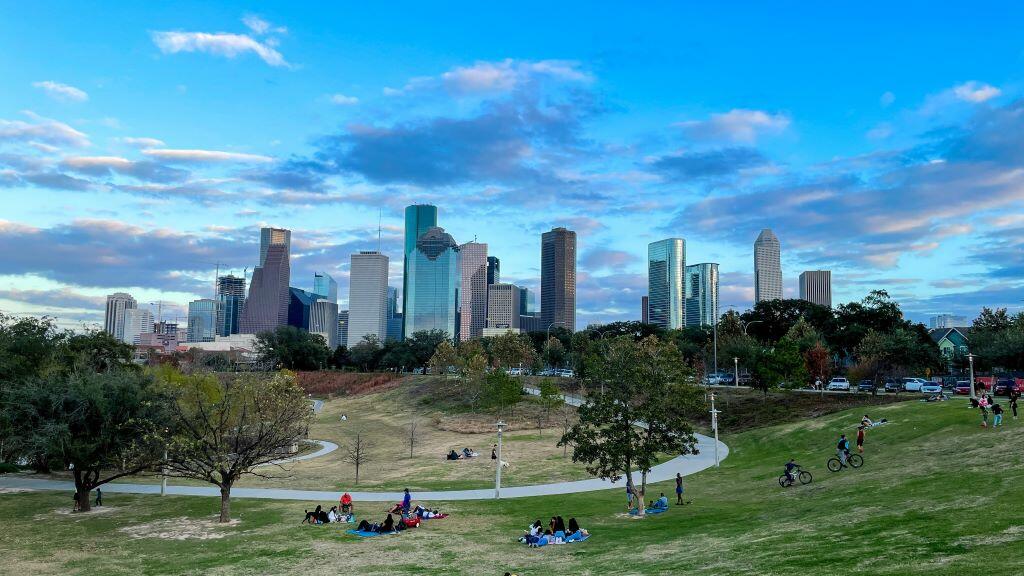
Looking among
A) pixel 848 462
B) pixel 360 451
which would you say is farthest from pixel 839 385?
pixel 360 451

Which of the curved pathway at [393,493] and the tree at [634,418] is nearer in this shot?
the tree at [634,418]

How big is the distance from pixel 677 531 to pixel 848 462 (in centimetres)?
1600

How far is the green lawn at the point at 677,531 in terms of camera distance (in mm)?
18875

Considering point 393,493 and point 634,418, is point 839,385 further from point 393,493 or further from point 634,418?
point 393,493

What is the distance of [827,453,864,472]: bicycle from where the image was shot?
36.8 meters

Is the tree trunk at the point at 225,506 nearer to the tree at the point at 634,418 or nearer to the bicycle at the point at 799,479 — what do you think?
the tree at the point at 634,418

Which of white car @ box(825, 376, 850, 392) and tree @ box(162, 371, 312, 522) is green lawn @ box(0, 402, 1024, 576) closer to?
tree @ box(162, 371, 312, 522)

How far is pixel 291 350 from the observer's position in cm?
18438

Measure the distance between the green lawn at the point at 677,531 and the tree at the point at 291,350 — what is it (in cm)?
14436

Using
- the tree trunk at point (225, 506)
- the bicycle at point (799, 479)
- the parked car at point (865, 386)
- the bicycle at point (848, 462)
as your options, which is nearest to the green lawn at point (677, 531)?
the bicycle at point (848, 462)

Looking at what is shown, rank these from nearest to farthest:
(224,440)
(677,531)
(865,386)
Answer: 1. (677,531)
2. (224,440)
3. (865,386)

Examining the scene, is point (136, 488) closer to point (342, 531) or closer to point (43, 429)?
point (43, 429)

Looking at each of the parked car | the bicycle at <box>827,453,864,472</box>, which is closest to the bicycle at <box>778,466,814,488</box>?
the bicycle at <box>827,453,864,472</box>

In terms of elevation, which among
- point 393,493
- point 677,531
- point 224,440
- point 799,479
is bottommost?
point 393,493
